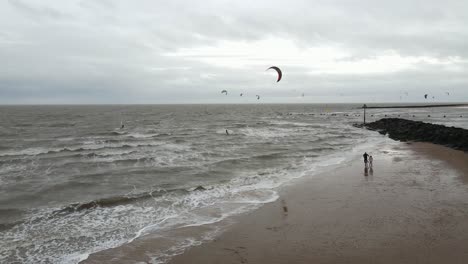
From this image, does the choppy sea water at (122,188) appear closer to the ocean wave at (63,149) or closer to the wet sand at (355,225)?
the ocean wave at (63,149)

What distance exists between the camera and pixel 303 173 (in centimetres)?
1911

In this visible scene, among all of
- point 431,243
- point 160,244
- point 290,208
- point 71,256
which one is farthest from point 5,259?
point 431,243

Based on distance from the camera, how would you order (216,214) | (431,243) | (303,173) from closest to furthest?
1. (431,243)
2. (216,214)
3. (303,173)

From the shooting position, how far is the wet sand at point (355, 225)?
8531 mm

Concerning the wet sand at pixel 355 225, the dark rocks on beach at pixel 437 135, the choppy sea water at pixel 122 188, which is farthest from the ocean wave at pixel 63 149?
the dark rocks on beach at pixel 437 135

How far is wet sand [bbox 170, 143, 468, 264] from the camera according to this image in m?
8.53

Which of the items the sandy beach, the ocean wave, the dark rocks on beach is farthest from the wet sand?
the ocean wave

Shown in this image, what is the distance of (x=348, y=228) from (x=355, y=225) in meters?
0.36

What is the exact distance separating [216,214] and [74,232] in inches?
169

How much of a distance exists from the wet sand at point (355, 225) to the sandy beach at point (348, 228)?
0.02m

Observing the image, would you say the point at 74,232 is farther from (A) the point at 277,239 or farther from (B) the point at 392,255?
(B) the point at 392,255

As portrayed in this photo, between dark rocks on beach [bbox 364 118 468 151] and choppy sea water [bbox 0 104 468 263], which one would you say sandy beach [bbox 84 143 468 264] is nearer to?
choppy sea water [bbox 0 104 468 263]

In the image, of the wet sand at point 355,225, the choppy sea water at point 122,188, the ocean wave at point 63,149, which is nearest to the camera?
the wet sand at point 355,225

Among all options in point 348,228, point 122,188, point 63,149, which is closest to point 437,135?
point 348,228
